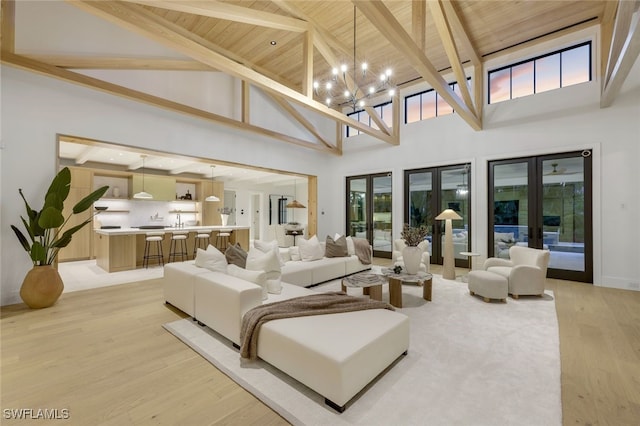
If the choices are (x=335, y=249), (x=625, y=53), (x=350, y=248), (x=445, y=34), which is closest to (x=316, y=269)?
(x=335, y=249)

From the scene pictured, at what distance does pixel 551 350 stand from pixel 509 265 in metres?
2.33

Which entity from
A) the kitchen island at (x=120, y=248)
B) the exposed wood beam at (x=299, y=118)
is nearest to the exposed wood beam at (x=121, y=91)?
the exposed wood beam at (x=299, y=118)

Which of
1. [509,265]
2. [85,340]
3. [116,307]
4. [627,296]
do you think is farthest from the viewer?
[509,265]

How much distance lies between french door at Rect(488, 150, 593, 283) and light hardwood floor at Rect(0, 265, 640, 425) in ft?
6.04

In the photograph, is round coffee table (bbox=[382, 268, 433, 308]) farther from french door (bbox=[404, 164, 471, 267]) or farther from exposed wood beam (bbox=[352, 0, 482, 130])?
french door (bbox=[404, 164, 471, 267])

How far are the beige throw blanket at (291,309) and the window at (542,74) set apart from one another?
6.10m

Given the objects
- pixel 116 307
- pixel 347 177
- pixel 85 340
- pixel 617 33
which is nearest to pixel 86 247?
pixel 116 307

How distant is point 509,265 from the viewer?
4.73 meters

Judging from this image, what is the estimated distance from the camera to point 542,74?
5.75 meters

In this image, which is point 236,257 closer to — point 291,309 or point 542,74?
point 291,309

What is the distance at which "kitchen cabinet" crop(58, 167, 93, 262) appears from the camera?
24.1ft

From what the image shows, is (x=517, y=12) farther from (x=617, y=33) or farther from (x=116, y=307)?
(x=116, y=307)
